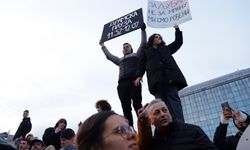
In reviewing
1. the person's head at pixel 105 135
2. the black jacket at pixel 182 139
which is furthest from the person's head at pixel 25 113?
the person's head at pixel 105 135

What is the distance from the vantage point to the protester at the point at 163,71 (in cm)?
462

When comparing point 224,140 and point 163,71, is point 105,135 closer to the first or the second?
point 224,140

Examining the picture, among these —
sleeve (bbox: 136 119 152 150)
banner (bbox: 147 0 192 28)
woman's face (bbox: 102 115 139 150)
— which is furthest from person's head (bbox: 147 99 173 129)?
banner (bbox: 147 0 192 28)

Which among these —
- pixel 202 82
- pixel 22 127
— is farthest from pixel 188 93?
pixel 22 127

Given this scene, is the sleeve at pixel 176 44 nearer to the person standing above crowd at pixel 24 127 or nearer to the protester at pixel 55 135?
the protester at pixel 55 135

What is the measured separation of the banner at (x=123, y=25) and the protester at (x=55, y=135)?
2437 millimetres

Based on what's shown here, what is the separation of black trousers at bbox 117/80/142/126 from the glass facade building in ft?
290

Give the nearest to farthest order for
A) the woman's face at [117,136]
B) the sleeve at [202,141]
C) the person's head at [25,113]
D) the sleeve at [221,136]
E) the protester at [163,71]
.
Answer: the woman's face at [117,136] → the sleeve at [202,141] → the sleeve at [221,136] → the protester at [163,71] → the person's head at [25,113]

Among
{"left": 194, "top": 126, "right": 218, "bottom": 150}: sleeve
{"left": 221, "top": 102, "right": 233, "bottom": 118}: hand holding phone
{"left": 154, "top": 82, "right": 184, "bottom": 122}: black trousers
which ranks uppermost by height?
{"left": 154, "top": 82, "right": 184, "bottom": 122}: black trousers

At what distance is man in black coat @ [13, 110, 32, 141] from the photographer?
10156 millimetres

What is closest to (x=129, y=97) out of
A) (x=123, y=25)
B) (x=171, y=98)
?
(x=171, y=98)

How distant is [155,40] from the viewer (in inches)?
209

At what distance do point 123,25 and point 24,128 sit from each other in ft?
18.6

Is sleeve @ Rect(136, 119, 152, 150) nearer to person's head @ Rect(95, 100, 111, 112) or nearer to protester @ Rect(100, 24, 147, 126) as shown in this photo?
person's head @ Rect(95, 100, 111, 112)
